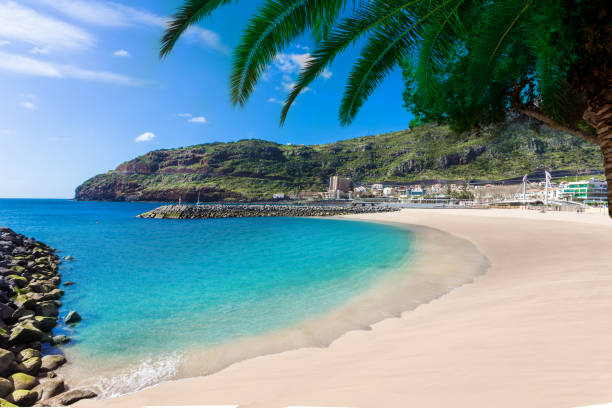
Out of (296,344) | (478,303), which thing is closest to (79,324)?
(296,344)

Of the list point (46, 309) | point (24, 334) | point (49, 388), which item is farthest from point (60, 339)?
point (49, 388)

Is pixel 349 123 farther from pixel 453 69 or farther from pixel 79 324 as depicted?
pixel 79 324

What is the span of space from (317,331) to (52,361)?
456 centimetres

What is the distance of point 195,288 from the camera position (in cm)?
877

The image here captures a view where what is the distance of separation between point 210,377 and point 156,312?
12.7 feet

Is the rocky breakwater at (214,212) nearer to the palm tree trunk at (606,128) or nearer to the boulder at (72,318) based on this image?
the boulder at (72,318)

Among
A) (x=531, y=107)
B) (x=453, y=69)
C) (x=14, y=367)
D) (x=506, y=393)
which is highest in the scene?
(x=453, y=69)

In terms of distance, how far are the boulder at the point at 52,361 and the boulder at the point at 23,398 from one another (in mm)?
992

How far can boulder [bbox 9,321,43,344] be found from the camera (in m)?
4.53

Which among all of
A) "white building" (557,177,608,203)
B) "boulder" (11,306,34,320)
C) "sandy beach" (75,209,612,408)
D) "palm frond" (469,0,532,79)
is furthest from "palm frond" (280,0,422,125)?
"white building" (557,177,608,203)

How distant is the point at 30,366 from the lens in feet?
12.9

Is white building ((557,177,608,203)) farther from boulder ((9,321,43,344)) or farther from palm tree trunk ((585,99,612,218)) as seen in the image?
boulder ((9,321,43,344))

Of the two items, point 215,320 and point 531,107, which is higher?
point 531,107

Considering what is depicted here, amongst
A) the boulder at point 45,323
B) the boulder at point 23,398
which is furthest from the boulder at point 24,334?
the boulder at point 23,398
